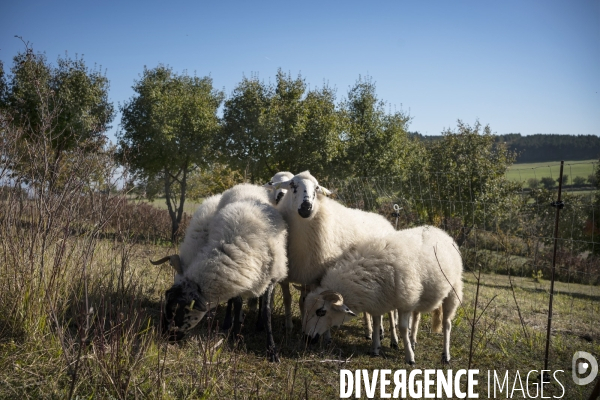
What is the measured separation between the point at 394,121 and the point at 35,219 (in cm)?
2537

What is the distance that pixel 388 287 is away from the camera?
5504mm

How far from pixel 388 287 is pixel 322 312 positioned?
86cm

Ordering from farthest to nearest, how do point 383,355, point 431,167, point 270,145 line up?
point 431,167 < point 270,145 < point 383,355

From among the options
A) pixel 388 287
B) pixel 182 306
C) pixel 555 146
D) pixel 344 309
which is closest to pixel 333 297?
pixel 344 309

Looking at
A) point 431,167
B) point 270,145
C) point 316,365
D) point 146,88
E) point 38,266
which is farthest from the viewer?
point 431,167

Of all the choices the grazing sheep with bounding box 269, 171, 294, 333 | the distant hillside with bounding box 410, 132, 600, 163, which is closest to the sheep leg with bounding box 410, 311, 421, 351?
the grazing sheep with bounding box 269, 171, 294, 333

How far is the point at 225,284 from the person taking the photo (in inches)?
201

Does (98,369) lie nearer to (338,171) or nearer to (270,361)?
(270,361)

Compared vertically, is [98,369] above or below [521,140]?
below

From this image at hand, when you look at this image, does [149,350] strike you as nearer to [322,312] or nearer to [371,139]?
[322,312]

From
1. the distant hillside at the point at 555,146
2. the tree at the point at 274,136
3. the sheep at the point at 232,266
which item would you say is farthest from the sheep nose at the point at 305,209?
the distant hillside at the point at 555,146

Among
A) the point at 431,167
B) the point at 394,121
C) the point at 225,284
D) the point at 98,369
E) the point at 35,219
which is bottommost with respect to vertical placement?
the point at 98,369

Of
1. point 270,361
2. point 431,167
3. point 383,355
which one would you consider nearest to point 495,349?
point 383,355

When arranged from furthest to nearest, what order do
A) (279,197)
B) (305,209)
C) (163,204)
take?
1. (163,204)
2. (279,197)
3. (305,209)
